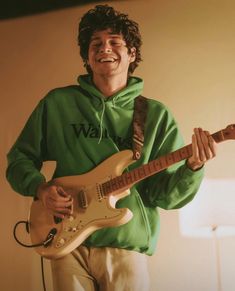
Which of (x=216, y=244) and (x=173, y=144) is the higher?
(x=173, y=144)

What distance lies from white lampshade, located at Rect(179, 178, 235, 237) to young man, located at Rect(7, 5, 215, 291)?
Answer: 3cm

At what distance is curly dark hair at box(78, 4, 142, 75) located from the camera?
4.75 feet

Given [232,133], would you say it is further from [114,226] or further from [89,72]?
[89,72]

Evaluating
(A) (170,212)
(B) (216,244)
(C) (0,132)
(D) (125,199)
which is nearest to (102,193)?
(D) (125,199)

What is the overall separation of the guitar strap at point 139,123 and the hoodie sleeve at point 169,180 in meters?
0.05

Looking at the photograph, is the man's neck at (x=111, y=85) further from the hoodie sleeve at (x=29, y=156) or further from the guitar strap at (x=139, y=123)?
the hoodie sleeve at (x=29, y=156)

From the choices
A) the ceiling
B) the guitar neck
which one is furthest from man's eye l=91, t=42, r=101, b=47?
the guitar neck

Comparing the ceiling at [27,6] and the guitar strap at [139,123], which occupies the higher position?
the ceiling at [27,6]

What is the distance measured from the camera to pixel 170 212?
4.35ft

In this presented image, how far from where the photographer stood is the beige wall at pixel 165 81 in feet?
4.26

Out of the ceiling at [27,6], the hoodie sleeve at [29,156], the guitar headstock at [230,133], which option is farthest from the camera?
the ceiling at [27,6]

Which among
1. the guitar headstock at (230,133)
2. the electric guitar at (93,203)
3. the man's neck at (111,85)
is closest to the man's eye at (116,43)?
the man's neck at (111,85)

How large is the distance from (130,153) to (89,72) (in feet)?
1.16

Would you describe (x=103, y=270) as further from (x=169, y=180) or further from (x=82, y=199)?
(x=169, y=180)
